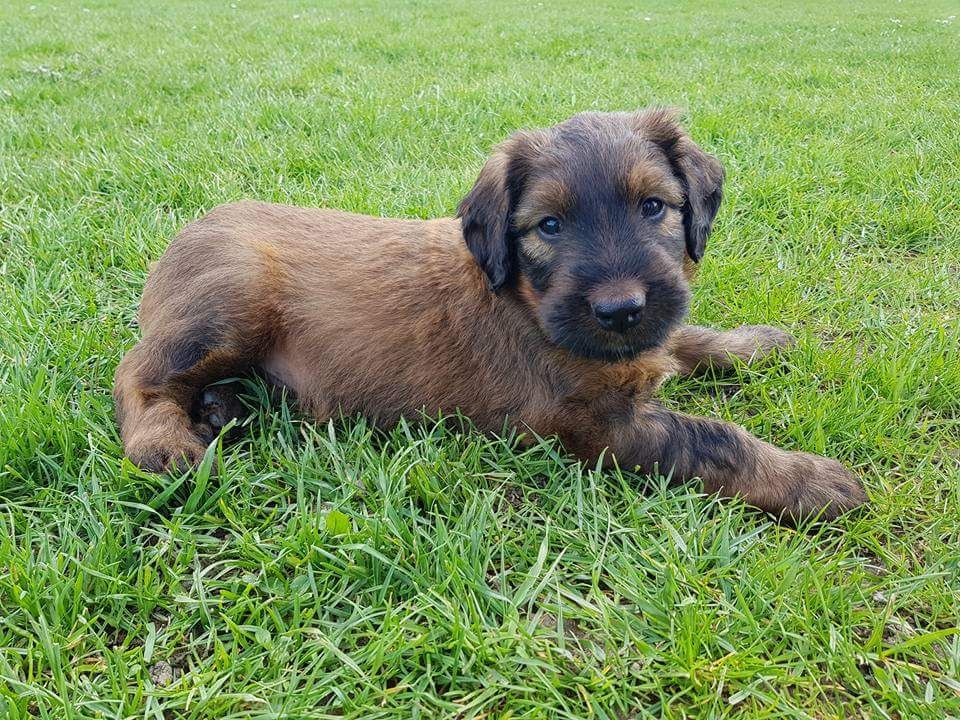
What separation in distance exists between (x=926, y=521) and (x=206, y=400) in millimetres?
2404

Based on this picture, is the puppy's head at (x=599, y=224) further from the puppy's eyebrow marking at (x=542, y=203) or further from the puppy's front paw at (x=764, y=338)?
the puppy's front paw at (x=764, y=338)

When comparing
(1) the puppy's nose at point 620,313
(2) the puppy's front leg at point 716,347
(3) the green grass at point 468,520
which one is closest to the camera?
(3) the green grass at point 468,520

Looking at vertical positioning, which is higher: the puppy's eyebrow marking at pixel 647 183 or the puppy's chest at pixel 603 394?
the puppy's eyebrow marking at pixel 647 183

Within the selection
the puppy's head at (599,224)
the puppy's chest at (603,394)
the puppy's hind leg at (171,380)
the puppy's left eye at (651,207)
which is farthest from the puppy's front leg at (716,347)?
the puppy's hind leg at (171,380)

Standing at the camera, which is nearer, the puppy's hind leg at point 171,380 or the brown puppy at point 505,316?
the brown puppy at point 505,316

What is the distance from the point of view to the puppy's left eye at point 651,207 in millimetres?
2295

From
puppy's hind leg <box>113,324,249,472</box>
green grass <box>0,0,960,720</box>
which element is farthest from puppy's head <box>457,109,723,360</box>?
puppy's hind leg <box>113,324,249,472</box>

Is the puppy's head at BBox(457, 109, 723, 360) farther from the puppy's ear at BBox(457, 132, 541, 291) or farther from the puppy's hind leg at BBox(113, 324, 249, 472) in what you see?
the puppy's hind leg at BBox(113, 324, 249, 472)

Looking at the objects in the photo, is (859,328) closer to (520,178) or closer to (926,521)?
(926,521)

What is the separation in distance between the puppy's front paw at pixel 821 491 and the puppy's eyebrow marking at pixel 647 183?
0.94 metres

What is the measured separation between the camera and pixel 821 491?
2145 mm

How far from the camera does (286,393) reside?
2.65m

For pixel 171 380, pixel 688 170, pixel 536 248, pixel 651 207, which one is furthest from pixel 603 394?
pixel 171 380

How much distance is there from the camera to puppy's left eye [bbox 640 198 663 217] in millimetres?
2295
